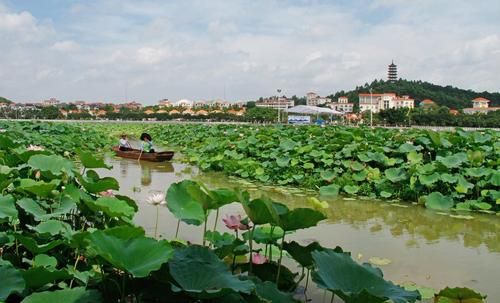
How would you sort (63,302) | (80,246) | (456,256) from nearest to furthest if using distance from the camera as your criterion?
(63,302)
(80,246)
(456,256)

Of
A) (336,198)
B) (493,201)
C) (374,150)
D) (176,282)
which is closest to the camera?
(176,282)

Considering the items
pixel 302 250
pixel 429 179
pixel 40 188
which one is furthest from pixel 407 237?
pixel 40 188

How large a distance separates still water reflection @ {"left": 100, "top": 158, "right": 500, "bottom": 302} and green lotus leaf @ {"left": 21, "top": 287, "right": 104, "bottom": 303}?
167 cm

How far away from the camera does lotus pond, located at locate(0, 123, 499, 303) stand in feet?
5.43

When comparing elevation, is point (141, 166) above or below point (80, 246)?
below

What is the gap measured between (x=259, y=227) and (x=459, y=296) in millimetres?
1027

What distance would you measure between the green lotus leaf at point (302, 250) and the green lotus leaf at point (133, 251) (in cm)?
65

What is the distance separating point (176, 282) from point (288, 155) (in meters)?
7.18

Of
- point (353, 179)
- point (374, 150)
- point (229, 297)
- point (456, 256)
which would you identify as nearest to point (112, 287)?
point (229, 297)

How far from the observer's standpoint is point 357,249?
4289 millimetres

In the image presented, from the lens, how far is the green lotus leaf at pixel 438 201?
6.01 metres

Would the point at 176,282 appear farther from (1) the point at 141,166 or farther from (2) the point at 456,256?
(1) the point at 141,166

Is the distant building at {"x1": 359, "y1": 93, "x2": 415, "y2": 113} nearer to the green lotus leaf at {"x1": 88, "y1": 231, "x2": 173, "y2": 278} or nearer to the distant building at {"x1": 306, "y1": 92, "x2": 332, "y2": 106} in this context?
the distant building at {"x1": 306, "y1": 92, "x2": 332, "y2": 106}

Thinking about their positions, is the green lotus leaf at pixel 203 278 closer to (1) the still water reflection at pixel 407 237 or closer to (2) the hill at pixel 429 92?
(1) the still water reflection at pixel 407 237
